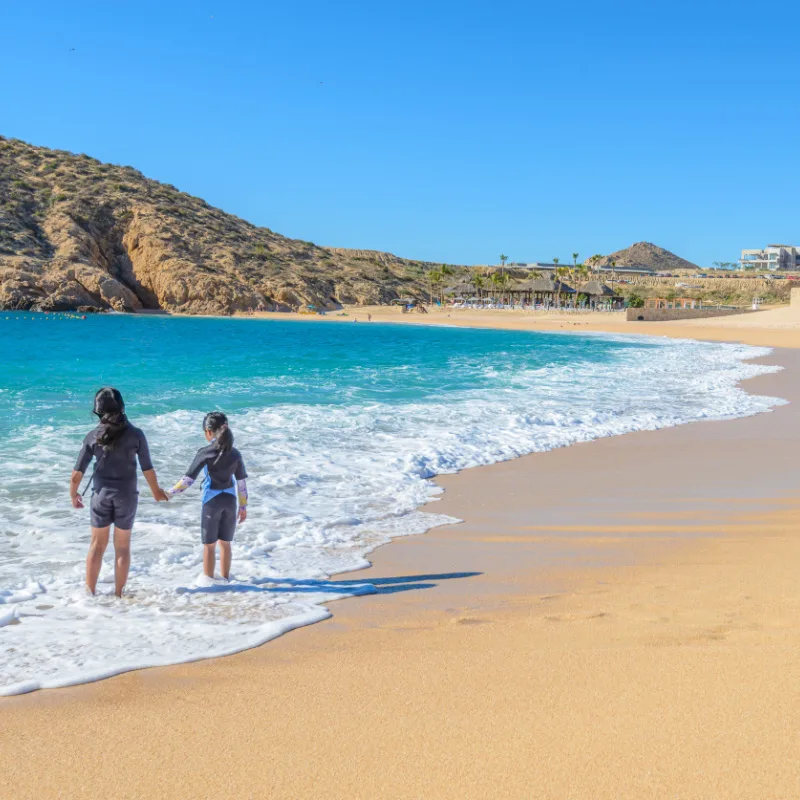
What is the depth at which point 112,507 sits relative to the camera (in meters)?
4.96

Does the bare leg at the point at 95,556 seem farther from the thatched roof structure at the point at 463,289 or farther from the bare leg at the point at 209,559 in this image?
the thatched roof structure at the point at 463,289

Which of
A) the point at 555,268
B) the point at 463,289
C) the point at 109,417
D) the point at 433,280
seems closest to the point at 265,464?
the point at 109,417

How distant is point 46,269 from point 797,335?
69469mm

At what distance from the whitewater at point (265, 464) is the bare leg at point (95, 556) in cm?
10

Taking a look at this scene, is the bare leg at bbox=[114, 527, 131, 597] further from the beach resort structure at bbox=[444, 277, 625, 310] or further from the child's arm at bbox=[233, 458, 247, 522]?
the beach resort structure at bbox=[444, 277, 625, 310]

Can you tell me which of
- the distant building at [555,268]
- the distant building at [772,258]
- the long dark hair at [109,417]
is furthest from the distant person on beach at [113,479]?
the distant building at [772,258]

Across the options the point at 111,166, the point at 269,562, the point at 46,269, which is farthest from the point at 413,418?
the point at 111,166

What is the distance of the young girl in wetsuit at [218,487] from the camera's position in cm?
515

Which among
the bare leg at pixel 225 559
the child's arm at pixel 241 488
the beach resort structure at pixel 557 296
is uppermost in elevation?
the beach resort structure at pixel 557 296

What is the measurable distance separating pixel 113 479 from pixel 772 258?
185 metres

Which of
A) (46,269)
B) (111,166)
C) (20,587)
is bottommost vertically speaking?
(20,587)

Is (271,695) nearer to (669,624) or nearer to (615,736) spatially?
(615,736)

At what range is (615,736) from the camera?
9.62 feet

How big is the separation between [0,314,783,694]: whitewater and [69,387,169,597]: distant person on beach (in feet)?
0.76
